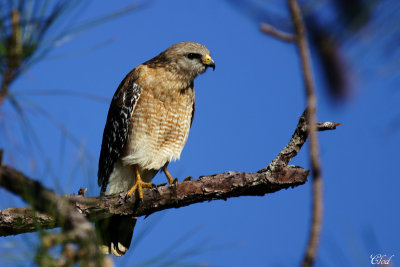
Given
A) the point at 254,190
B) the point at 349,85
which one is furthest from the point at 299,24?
the point at 254,190

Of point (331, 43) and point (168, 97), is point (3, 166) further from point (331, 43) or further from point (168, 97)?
point (168, 97)

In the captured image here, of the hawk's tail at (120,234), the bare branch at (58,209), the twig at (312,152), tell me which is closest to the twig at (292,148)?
the hawk's tail at (120,234)

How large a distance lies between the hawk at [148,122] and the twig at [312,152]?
4.10 m

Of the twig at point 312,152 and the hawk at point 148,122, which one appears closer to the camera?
the twig at point 312,152

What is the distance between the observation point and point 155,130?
571 centimetres

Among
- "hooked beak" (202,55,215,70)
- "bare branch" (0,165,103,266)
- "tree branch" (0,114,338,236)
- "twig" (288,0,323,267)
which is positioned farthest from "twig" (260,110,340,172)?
"twig" (288,0,323,267)

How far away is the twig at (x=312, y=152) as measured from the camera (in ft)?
4.85

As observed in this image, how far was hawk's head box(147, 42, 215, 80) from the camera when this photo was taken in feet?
19.9

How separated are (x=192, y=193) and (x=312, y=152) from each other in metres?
3.15

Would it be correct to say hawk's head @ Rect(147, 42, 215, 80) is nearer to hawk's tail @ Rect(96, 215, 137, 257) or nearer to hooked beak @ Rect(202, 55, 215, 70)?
hooked beak @ Rect(202, 55, 215, 70)

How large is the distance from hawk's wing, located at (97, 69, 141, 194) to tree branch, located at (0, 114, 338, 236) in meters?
1.05

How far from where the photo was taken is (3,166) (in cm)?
223

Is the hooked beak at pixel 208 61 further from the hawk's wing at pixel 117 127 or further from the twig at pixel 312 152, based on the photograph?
the twig at pixel 312 152

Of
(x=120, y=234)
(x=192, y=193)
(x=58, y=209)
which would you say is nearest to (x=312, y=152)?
(x=58, y=209)
